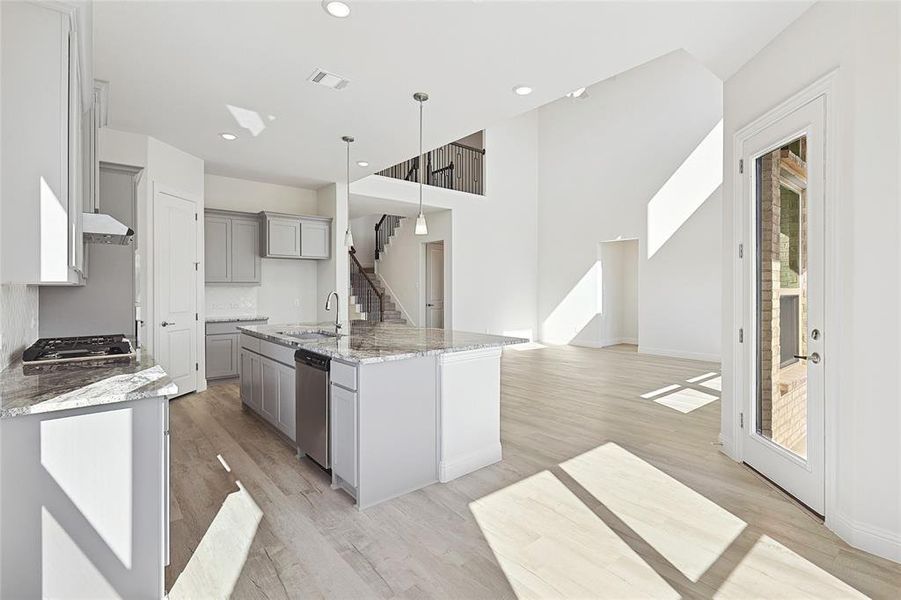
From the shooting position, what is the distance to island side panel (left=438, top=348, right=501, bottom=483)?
3062 mm

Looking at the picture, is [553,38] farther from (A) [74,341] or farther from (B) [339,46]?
(A) [74,341]

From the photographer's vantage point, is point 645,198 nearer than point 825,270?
No

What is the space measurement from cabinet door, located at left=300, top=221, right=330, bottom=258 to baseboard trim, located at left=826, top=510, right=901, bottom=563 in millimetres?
6268

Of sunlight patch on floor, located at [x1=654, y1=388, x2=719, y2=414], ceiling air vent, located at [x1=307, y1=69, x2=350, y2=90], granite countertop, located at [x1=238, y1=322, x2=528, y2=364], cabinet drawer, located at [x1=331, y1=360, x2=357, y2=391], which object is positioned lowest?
sunlight patch on floor, located at [x1=654, y1=388, x2=719, y2=414]

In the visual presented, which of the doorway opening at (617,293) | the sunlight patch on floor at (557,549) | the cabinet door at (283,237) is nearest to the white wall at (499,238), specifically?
the doorway opening at (617,293)

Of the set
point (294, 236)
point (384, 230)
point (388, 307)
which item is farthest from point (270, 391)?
point (384, 230)

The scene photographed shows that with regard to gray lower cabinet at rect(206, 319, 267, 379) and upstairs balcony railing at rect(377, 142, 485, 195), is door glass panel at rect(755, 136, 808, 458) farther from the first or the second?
upstairs balcony railing at rect(377, 142, 485, 195)

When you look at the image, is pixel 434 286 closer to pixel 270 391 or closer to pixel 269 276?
pixel 269 276

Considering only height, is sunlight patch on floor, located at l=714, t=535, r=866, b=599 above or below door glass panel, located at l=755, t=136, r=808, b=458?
below

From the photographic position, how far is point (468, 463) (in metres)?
3.21

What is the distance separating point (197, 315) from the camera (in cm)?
562

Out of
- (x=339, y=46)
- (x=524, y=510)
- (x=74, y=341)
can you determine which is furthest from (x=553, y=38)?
(x=74, y=341)

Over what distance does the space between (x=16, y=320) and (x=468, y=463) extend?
2779mm

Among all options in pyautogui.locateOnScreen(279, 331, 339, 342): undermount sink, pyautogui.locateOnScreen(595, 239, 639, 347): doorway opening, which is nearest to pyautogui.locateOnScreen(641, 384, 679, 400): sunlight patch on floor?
pyautogui.locateOnScreen(279, 331, 339, 342): undermount sink
